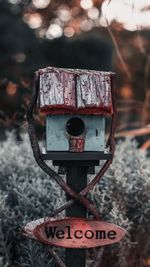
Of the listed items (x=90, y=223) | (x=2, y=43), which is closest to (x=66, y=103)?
(x=90, y=223)

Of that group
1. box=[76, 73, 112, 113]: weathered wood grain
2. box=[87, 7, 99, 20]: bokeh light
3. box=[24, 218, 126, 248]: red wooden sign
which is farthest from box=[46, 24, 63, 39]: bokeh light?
box=[24, 218, 126, 248]: red wooden sign

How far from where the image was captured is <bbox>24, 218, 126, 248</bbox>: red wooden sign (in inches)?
113

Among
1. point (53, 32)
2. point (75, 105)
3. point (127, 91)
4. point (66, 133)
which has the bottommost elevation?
point (66, 133)

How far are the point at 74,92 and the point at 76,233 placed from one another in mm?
770

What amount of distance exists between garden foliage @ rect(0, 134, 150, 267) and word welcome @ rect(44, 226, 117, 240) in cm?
57

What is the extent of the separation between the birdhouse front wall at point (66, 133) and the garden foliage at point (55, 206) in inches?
32.0

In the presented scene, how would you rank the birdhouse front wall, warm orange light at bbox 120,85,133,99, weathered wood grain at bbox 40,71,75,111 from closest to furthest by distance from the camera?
weathered wood grain at bbox 40,71,75,111
the birdhouse front wall
warm orange light at bbox 120,85,133,99

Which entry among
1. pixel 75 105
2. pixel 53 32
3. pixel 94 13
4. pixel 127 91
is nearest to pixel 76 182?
pixel 75 105

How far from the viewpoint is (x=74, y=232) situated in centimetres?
291

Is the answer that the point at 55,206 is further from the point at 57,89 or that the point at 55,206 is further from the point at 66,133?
the point at 57,89

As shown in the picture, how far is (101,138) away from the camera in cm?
296

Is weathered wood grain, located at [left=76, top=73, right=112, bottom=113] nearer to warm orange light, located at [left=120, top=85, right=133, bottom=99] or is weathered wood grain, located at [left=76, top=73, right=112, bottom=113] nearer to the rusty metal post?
the rusty metal post

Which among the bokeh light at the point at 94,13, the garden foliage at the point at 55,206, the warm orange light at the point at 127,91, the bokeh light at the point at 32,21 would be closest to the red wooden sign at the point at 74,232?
the garden foliage at the point at 55,206

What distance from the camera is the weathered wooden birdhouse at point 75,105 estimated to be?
111 inches
